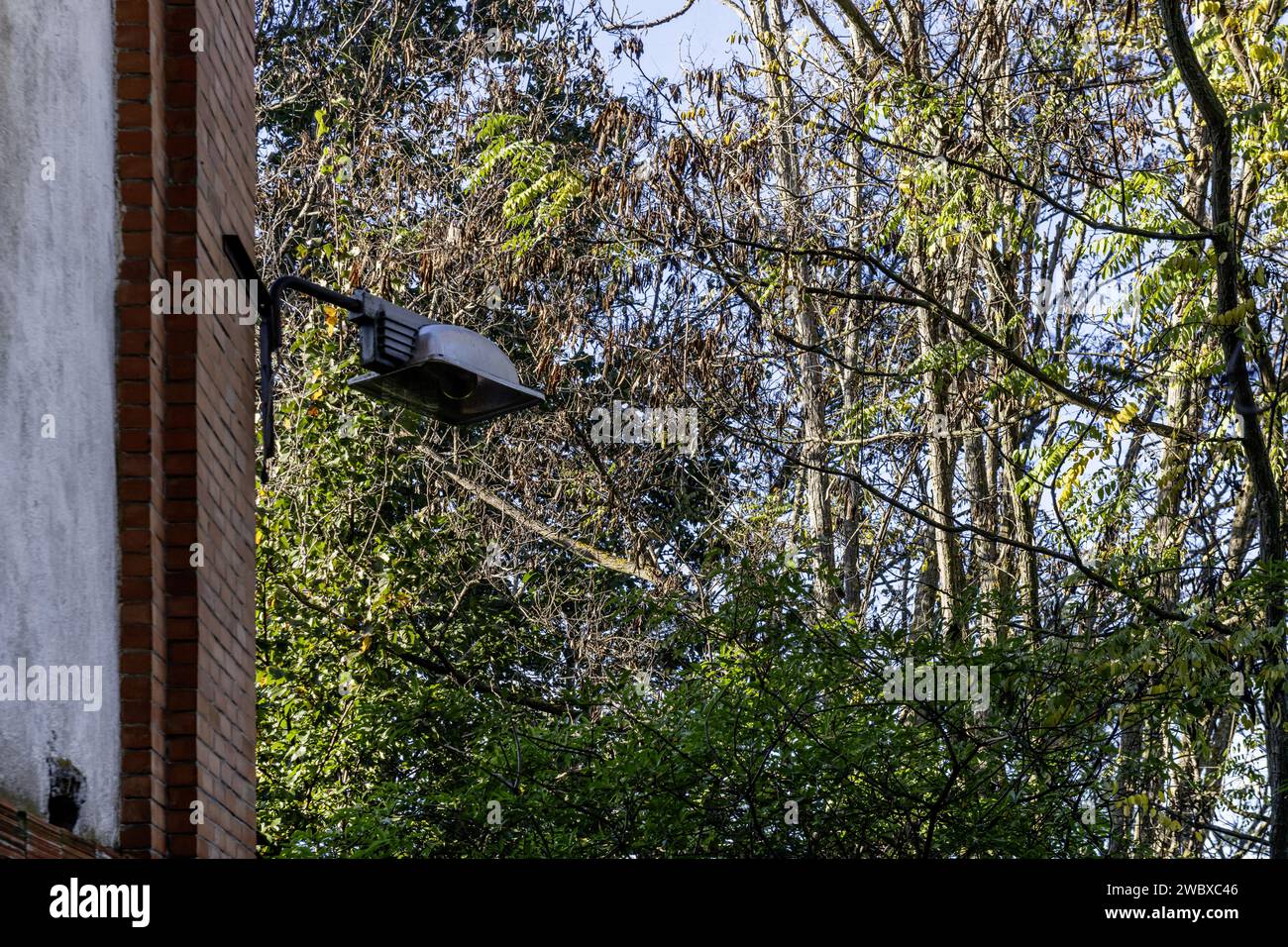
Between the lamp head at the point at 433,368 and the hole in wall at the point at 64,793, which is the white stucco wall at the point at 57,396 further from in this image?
the lamp head at the point at 433,368

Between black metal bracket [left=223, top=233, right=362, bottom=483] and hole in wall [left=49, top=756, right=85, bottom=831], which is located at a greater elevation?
black metal bracket [left=223, top=233, right=362, bottom=483]

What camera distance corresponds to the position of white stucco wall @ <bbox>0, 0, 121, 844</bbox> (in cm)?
443

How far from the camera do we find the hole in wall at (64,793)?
443cm

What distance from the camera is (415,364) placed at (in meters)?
6.05

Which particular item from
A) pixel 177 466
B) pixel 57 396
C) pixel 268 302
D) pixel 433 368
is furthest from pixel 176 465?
pixel 433 368

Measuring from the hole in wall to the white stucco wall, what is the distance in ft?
0.09

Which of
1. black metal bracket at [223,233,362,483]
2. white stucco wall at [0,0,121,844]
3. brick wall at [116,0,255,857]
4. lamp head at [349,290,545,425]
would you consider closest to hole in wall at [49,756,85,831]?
white stucco wall at [0,0,121,844]

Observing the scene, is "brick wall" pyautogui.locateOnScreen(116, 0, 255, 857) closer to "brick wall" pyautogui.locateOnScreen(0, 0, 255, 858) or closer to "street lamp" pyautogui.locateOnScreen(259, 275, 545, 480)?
"brick wall" pyautogui.locateOnScreen(0, 0, 255, 858)

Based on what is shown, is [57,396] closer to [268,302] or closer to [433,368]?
[268,302]

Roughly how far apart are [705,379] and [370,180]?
4.57m

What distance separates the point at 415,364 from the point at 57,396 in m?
1.67

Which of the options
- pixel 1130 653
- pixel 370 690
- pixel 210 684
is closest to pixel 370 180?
pixel 370 690

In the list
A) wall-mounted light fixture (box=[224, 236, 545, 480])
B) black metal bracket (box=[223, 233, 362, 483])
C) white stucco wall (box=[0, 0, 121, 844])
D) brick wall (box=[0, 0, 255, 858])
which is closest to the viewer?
white stucco wall (box=[0, 0, 121, 844])
